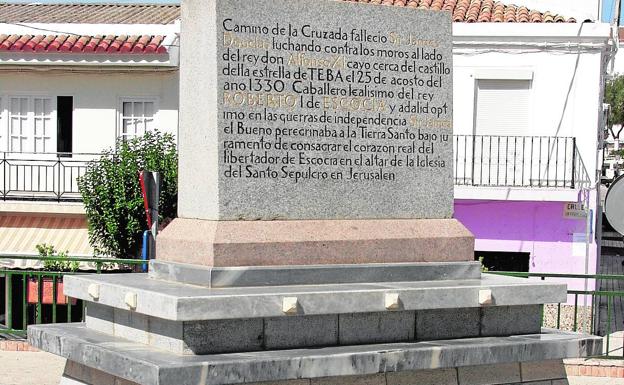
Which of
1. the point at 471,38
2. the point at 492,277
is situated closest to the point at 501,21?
the point at 471,38

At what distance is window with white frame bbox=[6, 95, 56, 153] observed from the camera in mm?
26312

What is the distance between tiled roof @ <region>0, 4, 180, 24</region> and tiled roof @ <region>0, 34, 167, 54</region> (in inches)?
140

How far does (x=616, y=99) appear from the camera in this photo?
72.8m

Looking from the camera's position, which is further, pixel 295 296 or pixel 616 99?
pixel 616 99

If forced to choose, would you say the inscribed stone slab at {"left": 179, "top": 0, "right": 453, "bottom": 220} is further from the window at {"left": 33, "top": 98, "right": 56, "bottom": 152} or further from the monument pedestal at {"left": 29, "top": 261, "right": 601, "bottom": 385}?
the window at {"left": 33, "top": 98, "right": 56, "bottom": 152}

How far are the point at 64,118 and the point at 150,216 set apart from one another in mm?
7077

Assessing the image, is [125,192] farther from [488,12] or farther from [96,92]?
[488,12]

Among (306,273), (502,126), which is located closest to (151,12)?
(502,126)

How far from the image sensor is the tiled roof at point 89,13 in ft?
98.3

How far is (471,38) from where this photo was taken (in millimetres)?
25203

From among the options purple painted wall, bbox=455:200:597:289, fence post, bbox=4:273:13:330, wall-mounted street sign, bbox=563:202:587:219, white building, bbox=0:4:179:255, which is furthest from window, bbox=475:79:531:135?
fence post, bbox=4:273:13:330

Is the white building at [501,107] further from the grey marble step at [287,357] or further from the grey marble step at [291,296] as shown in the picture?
the grey marble step at [287,357]

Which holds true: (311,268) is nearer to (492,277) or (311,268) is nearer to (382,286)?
(382,286)

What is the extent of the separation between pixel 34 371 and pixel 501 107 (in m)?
13.6
